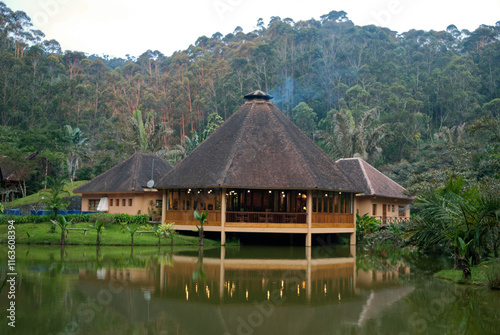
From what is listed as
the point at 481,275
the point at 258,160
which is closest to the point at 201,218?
→ the point at 258,160

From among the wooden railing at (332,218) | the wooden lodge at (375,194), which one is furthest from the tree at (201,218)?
the wooden lodge at (375,194)

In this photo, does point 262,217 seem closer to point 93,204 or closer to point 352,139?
point 93,204

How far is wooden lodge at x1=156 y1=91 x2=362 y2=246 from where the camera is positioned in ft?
91.0

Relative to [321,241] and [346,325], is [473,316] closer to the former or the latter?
[346,325]

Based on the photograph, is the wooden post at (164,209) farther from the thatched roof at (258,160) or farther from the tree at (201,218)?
the tree at (201,218)

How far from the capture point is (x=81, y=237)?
2694 cm

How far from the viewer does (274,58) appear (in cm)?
8244

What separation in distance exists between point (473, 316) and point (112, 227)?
72.6 feet

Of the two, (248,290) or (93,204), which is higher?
(93,204)

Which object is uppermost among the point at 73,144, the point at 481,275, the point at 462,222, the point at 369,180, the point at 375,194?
the point at 73,144

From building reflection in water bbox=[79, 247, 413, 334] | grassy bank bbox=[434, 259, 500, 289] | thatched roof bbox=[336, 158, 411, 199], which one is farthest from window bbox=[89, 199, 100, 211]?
grassy bank bbox=[434, 259, 500, 289]

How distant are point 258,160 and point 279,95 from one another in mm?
49976

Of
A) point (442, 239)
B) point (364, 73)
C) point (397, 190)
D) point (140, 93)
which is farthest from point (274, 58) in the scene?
point (442, 239)

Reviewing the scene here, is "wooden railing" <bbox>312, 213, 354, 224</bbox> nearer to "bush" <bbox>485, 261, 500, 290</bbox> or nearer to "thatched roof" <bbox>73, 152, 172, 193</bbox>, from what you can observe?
"thatched roof" <bbox>73, 152, 172, 193</bbox>
